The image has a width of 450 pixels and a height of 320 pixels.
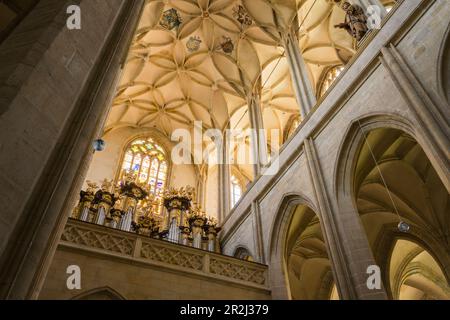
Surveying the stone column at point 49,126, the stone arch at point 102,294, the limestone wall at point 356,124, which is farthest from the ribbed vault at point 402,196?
the stone column at point 49,126

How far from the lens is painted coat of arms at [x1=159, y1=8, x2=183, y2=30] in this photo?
16.3 m

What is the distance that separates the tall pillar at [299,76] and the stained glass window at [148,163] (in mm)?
8207

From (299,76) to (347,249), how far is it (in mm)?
6773

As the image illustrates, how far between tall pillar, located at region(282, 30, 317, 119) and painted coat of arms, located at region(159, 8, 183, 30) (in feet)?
17.5

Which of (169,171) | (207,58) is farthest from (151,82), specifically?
(169,171)

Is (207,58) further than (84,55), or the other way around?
(207,58)

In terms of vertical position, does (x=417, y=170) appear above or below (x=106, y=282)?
above

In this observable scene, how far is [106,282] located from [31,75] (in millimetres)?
5834

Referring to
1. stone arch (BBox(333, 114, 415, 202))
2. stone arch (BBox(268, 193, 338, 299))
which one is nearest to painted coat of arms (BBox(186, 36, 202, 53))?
stone arch (BBox(268, 193, 338, 299))

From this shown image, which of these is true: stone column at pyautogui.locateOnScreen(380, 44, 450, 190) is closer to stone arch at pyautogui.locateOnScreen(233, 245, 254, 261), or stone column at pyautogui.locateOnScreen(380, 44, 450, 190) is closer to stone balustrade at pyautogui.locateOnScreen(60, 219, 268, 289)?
stone balustrade at pyautogui.locateOnScreen(60, 219, 268, 289)
